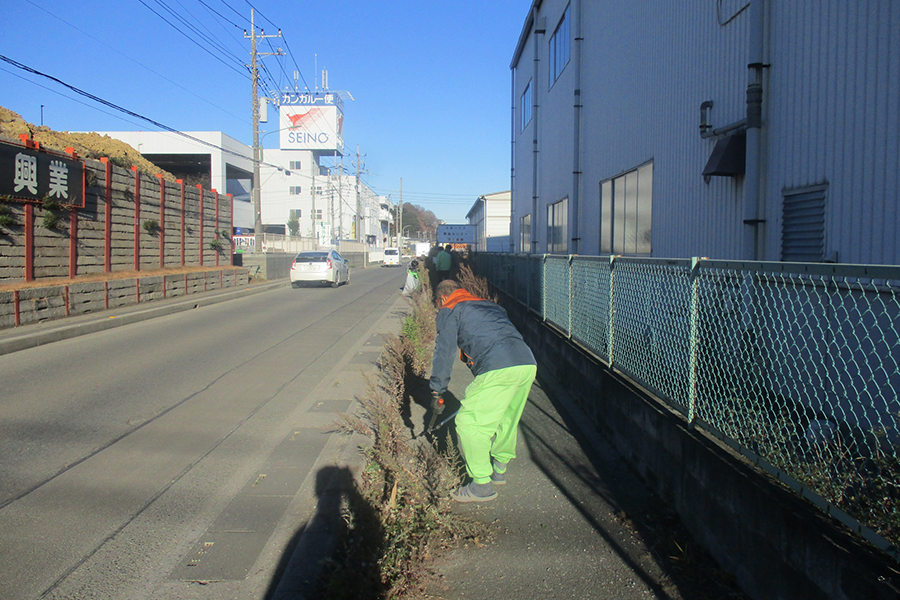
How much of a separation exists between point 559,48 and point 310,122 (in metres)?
59.0

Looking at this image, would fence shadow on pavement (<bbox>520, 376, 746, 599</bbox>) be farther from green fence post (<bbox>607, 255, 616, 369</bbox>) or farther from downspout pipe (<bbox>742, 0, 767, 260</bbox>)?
downspout pipe (<bbox>742, 0, 767, 260</bbox>)

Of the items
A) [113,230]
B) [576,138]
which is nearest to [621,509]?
[576,138]

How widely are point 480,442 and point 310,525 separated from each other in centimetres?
118

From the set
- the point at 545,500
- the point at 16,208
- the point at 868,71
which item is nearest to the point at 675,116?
the point at 868,71

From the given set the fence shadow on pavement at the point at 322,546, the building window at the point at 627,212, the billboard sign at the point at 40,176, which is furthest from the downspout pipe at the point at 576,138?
the billboard sign at the point at 40,176

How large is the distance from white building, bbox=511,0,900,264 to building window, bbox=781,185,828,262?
0.6 inches

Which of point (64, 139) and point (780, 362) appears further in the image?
point (64, 139)

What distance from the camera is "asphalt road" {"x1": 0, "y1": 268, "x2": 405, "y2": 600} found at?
10.6 feet

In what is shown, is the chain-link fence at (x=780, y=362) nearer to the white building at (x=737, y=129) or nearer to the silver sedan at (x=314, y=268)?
the white building at (x=737, y=129)

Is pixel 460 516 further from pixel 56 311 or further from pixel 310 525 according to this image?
pixel 56 311

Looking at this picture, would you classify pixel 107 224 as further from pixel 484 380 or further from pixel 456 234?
pixel 456 234

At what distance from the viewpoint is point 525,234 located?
23500mm

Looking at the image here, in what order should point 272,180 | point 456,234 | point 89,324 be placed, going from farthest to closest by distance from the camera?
1. point 272,180
2. point 456,234
3. point 89,324

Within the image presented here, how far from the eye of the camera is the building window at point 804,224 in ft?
17.9
